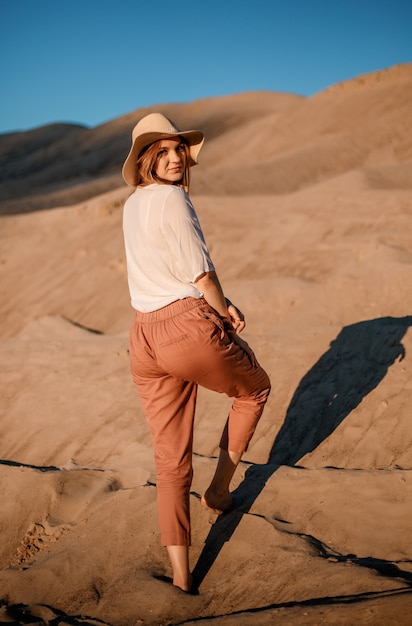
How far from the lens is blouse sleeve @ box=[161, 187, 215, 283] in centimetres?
265

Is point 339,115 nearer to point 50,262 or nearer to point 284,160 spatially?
point 284,160

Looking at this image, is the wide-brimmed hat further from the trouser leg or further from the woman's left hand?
the trouser leg

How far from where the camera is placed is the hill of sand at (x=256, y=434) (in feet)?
9.10

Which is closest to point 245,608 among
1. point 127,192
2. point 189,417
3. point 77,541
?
point 189,417

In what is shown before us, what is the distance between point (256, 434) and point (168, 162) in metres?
2.43

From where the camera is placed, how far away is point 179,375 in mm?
2760

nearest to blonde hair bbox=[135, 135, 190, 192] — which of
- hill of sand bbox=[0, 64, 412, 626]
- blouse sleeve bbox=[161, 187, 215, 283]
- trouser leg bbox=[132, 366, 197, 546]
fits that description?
blouse sleeve bbox=[161, 187, 215, 283]

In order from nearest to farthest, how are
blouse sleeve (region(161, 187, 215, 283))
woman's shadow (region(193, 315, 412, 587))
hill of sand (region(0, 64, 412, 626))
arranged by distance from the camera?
blouse sleeve (region(161, 187, 215, 283))
hill of sand (region(0, 64, 412, 626))
woman's shadow (region(193, 315, 412, 587))

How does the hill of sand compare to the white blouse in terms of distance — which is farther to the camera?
the hill of sand

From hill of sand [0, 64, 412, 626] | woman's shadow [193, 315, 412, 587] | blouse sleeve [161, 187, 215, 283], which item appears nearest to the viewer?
blouse sleeve [161, 187, 215, 283]

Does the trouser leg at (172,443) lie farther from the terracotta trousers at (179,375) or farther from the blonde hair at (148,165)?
the blonde hair at (148,165)

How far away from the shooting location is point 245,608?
2.61 metres

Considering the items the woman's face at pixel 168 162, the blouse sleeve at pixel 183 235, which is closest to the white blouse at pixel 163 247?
the blouse sleeve at pixel 183 235

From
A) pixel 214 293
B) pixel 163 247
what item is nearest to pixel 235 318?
pixel 214 293
